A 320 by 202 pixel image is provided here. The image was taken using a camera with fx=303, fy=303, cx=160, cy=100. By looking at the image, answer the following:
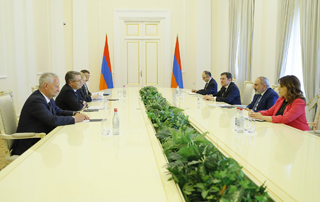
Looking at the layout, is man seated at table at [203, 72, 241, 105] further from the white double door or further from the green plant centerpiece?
the white double door

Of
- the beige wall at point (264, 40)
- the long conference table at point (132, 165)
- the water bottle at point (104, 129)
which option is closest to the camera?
the long conference table at point (132, 165)

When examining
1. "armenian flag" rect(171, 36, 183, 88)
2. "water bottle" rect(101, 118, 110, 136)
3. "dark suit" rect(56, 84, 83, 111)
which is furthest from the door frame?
"water bottle" rect(101, 118, 110, 136)

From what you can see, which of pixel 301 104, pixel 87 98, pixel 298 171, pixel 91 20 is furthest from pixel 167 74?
pixel 298 171

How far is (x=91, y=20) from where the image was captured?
33.2 ft

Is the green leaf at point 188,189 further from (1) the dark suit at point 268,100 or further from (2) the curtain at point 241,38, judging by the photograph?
(2) the curtain at point 241,38

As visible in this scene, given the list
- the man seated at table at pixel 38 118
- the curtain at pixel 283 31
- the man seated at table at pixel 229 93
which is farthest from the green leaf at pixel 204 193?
the curtain at pixel 283 31

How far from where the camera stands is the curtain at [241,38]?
26.0 ft

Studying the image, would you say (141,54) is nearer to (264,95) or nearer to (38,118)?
Result: (264,95)

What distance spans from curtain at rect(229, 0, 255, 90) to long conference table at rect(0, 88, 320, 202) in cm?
532

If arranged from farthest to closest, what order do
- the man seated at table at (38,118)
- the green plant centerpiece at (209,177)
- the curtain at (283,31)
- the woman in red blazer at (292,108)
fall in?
the curtain at (283,31) < the woman in red blazer at (292,108) < the man seated at table at (38,118) < the green plant centerpiece at (209,177)

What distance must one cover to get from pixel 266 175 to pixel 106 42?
892 centimetres

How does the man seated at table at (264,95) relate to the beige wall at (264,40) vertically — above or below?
below

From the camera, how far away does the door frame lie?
33.4ft

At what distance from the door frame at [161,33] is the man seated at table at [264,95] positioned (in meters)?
6.12
